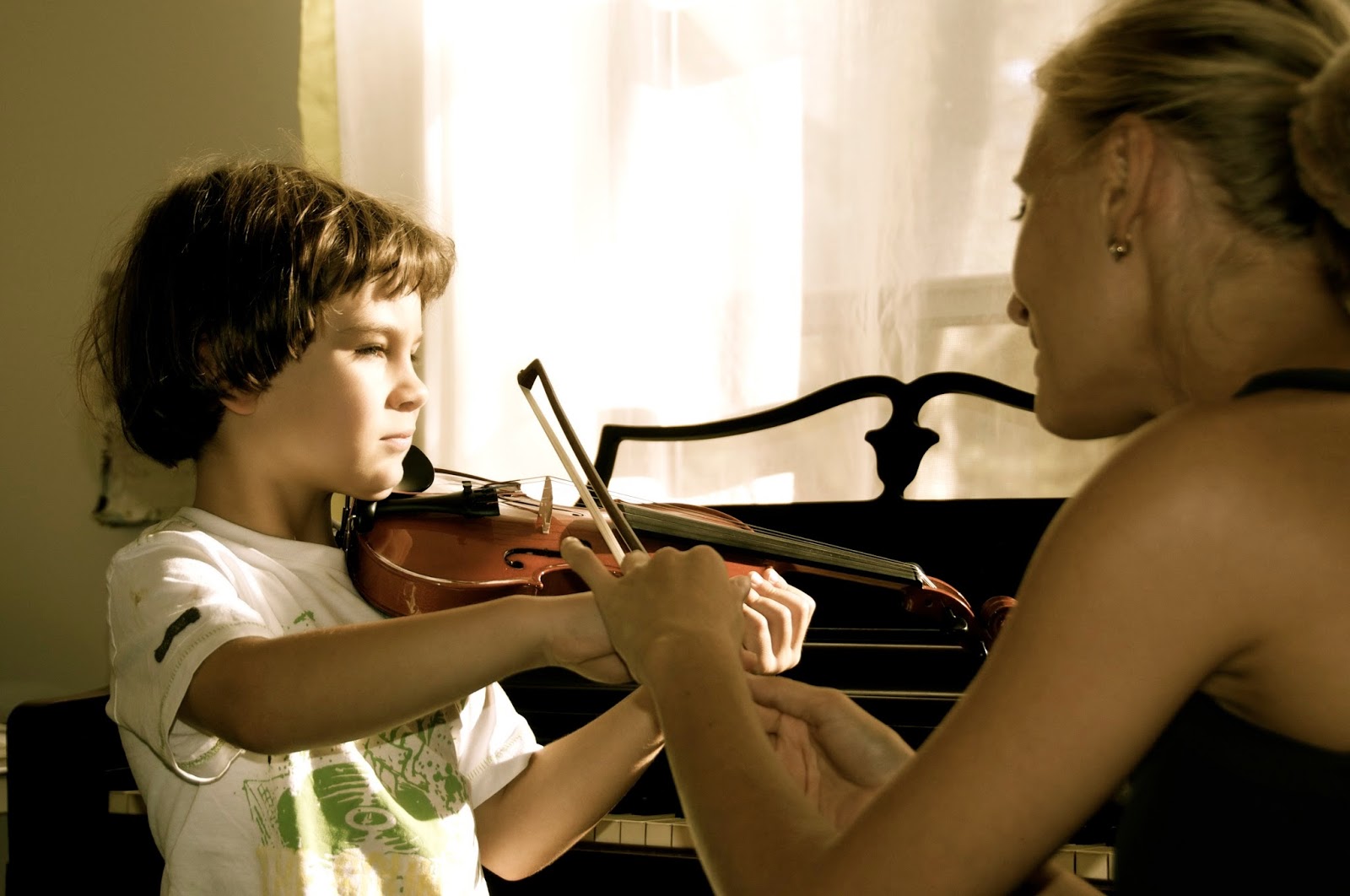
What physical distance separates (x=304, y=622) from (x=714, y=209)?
1175mm

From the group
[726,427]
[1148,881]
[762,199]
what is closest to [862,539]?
[726,427]

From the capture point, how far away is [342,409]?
1.05m

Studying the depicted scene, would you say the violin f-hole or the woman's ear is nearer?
the woman's ear

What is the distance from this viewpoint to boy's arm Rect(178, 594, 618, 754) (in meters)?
0.82

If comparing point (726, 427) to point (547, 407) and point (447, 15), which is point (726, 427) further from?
point (447, 15)

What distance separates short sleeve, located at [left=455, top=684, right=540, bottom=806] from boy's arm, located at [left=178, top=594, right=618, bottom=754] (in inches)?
9.8

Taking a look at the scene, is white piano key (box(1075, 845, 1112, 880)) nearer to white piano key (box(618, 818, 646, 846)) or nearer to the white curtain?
white piano key (box(618, 818, 646, 846))

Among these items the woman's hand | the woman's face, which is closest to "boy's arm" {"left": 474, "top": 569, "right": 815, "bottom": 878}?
the woman's hand

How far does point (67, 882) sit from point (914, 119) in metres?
1.55

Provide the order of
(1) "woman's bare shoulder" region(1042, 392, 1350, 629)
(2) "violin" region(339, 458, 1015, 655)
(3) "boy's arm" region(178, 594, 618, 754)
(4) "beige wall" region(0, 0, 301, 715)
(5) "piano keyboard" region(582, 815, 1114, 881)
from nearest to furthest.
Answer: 1. (1) "woman's bare shoulder" region(1042, 392, 1350, 629)
2. (3) "boy's arm" region(178, 594, 618, 754)
3. (2) "violin" region(339, 458, 1015, 655)
4. (5) "piano keyboard" region(582, 815, 1114, 881)
5. (4) "beige wall" region(0, 0, 301, 715)

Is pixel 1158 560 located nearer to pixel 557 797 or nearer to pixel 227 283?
pixel 557 797

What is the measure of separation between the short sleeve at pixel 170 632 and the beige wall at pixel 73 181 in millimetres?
1566

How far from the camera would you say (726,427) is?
5.79 ft

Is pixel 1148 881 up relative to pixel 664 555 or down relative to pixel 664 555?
down
